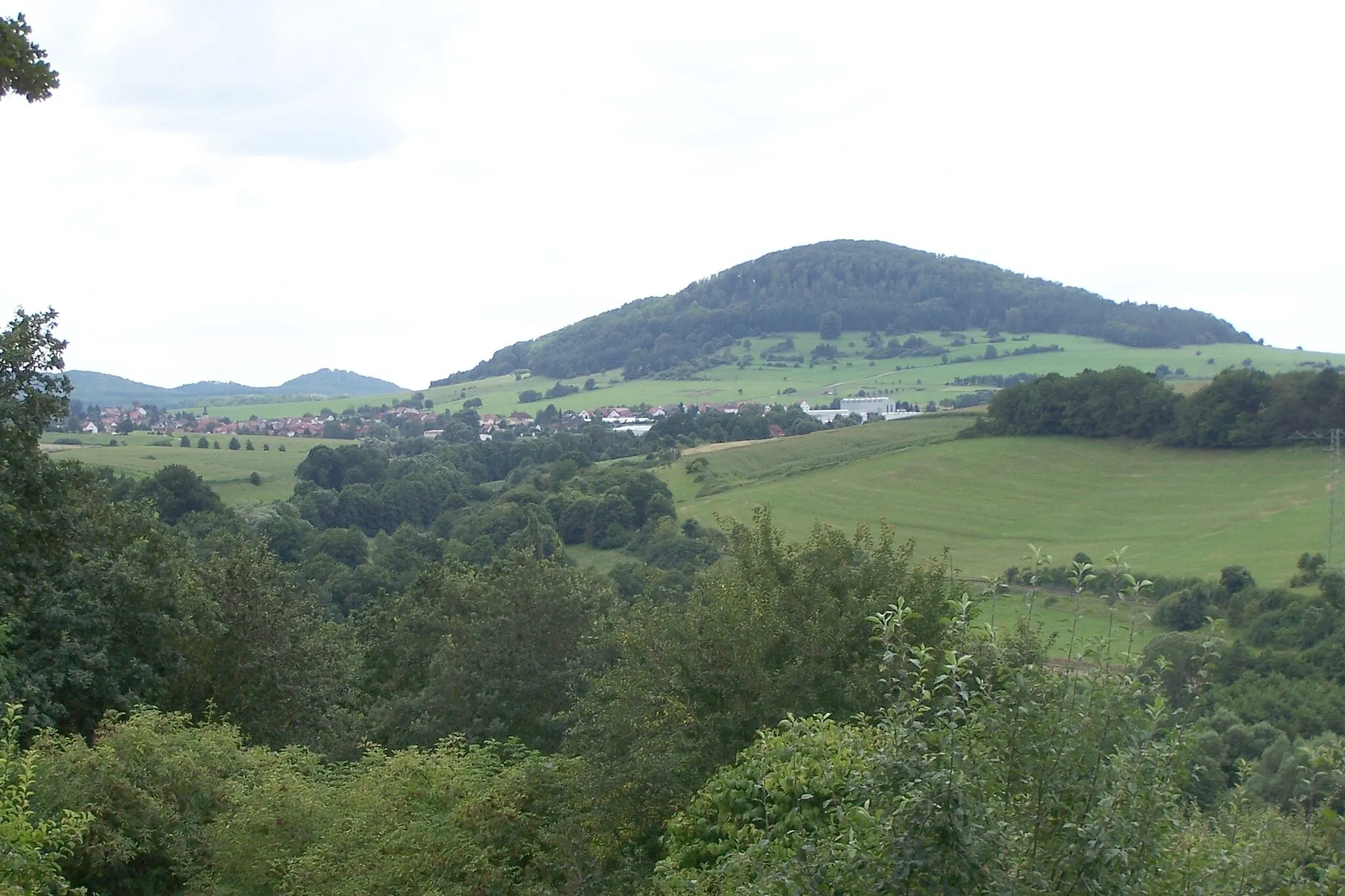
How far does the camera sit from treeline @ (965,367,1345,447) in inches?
3046

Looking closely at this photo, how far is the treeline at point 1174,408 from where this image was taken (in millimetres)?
77375

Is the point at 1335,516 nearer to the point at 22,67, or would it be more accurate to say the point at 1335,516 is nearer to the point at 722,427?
the point at 22,67

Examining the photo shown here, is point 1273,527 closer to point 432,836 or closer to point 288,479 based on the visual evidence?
point 432,836

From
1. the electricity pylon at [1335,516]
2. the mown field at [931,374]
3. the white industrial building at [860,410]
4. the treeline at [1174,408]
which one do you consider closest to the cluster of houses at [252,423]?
the mown field at [931,374]

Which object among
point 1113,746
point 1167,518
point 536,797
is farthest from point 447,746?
point 1167,518

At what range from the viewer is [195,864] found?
12.4 meters

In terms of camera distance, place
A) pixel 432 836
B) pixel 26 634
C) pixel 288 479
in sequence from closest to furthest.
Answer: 1. pixel 432 836
2. pixel 26 634
3. pixel 288 479

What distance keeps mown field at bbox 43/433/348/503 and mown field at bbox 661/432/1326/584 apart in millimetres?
38415

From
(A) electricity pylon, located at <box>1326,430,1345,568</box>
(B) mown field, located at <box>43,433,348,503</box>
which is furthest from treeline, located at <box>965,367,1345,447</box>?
(B) mown field, located at <box>43,433,348,503</box>

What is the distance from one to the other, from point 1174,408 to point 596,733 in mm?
78246

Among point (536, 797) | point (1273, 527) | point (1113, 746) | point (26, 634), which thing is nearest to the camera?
point (1113, 746)

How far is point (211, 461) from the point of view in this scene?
108750mm

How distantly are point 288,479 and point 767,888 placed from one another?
107502 mm

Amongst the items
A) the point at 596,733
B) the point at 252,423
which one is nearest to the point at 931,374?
the point at 252,423
